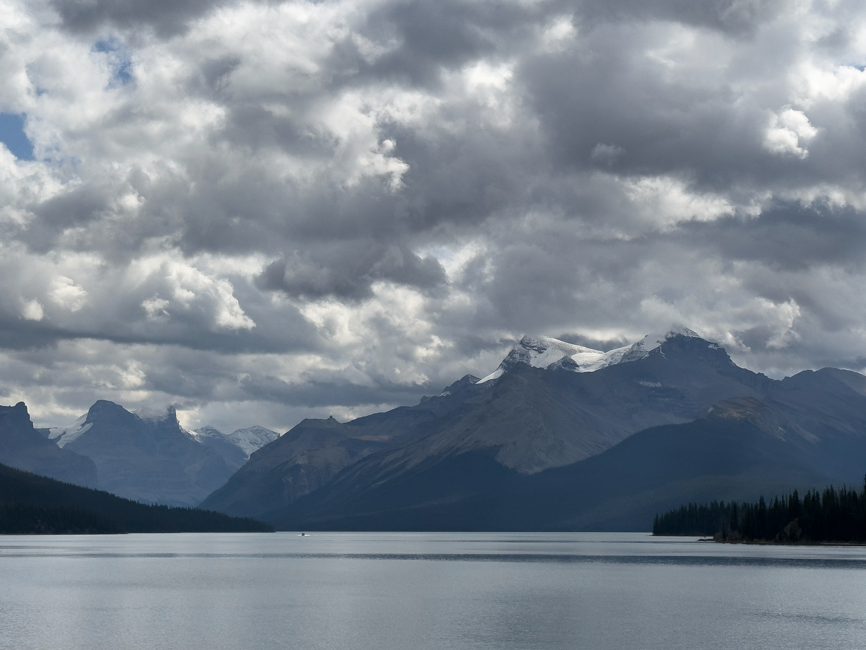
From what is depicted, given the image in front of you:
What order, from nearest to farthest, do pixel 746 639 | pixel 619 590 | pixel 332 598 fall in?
pixel 746 639, pixel 332 598, pixel 619 590

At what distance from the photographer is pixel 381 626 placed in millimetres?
135875

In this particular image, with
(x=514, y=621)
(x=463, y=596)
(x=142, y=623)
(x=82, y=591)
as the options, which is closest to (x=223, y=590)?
(x=82, y=591)

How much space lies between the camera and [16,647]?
383 ft

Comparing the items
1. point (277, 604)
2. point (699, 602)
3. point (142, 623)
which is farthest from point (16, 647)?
point (699, 602)

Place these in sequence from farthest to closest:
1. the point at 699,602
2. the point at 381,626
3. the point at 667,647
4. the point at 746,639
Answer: the point at 699,602, the point at 381,626, the point at 746,639, the point at 667,647

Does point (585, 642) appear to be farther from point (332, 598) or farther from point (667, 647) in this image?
point (332, 598)

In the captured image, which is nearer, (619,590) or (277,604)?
(277,604)

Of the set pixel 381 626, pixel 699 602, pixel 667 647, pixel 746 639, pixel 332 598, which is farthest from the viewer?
pixel 332 598

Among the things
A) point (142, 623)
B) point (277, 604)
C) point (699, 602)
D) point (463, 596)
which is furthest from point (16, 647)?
point (699, 602)

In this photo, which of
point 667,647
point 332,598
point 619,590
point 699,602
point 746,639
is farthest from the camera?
point 619,590

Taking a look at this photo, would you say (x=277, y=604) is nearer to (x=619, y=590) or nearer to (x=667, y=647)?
(x=619, y=590)

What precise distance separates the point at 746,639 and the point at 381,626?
39137 mm

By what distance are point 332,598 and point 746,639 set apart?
69335mm

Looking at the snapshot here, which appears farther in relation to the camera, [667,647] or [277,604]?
[277,604]
